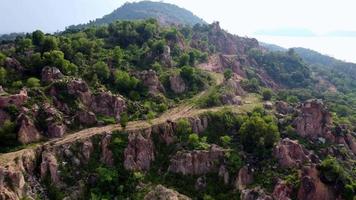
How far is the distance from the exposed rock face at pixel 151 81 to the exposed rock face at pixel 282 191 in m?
35.1

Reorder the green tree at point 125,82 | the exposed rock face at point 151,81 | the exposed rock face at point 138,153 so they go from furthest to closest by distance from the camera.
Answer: the exposed rock face at point 151,81 → the green tree at point 125,82 → the exposed rock face at point 138,153

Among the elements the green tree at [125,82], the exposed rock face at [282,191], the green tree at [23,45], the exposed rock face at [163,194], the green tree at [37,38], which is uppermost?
the green tree at [37,38]

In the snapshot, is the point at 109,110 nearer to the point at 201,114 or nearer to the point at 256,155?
the point at 201,114

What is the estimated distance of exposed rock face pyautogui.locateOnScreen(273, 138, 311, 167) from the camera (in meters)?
77.0

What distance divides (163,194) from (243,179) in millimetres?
13478

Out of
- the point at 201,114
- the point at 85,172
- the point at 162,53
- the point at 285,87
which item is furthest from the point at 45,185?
the point at 285,87

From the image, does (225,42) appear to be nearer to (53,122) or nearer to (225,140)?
(225,140)

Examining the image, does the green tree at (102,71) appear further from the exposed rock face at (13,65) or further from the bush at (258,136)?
the bush at (258,136)

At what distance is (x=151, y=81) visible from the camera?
3814 inches

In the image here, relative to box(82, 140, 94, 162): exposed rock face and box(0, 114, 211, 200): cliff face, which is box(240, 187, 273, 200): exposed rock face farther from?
box(82, 140, 94, 162): exposed rock face

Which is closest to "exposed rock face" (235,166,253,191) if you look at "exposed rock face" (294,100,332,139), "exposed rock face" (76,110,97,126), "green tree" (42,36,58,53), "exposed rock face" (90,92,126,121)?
"exposed rock face" (294,100,332,139)

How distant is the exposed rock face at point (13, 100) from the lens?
77.1 meters

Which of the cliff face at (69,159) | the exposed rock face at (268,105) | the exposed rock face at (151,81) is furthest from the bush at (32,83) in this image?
the exposed rock face at (268,105)

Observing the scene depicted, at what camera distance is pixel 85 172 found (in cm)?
7244
